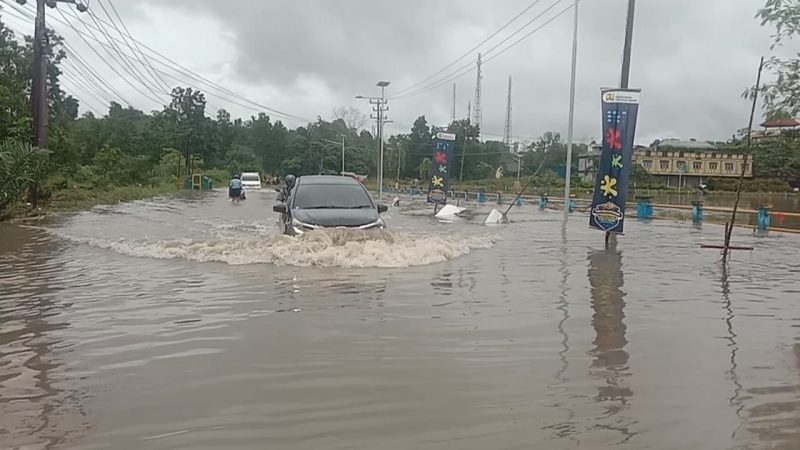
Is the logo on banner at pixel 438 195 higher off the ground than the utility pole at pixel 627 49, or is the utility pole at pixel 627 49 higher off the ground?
the utility pole at pixel 627 49

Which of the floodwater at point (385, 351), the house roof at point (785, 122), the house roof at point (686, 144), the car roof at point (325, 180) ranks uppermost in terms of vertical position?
the house roof at point (686, 144)

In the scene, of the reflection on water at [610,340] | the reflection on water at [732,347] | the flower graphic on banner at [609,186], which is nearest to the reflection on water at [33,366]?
the reflection on water at [610,340]

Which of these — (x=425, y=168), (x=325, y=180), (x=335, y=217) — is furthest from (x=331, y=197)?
(x=425, y=168)

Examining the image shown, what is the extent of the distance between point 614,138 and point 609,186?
101cm

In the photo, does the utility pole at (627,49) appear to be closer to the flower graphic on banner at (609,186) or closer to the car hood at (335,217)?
the flower graphic on banner at (609,186)

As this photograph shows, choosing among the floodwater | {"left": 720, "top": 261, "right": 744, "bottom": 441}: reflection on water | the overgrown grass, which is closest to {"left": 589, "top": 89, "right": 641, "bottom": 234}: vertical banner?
the floodwater

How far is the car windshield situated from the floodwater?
1.25 m

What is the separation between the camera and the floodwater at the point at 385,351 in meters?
3.85

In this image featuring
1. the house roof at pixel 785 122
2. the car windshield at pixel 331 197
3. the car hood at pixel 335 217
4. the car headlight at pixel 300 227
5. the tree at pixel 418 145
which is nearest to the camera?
the house roof at pixel 785 122

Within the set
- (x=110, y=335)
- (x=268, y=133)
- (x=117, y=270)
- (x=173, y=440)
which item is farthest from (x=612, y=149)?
(x=268, y=133)

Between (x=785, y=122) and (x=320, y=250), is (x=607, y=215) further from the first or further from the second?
(x=320, y=250)

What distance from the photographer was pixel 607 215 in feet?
45.4

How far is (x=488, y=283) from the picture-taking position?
924cm

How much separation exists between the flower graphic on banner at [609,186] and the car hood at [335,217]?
16.7 ft
